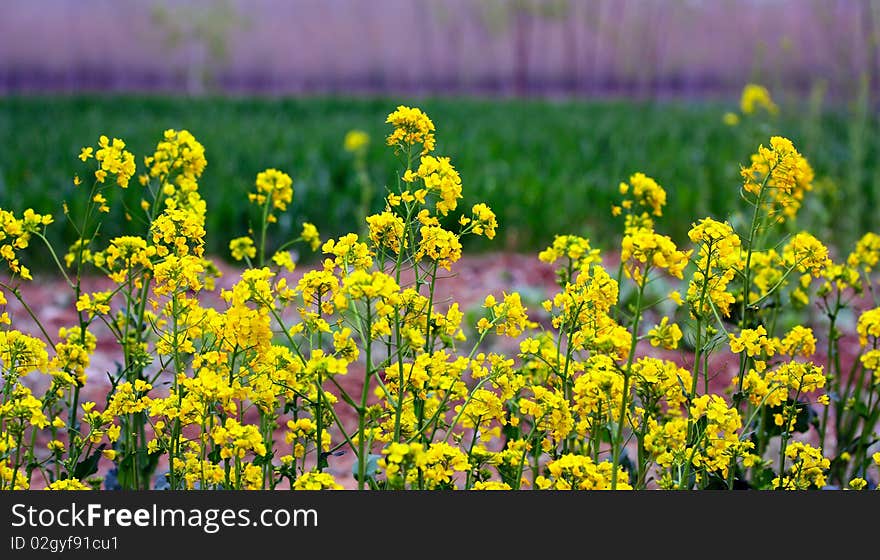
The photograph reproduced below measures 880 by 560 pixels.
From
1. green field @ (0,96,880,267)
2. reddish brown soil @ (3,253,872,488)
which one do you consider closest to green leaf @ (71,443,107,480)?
reddish brown soil @ (3,253,872,488)

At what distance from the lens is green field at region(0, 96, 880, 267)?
6.26 metres

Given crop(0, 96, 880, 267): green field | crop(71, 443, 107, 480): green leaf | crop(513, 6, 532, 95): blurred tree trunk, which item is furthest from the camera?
crop(513, 6, 532, 95): blurred tree trunk

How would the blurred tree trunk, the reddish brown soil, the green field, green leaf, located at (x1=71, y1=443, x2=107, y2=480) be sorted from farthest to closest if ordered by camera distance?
the blurred tree trunk, the green field, the reddish brown soil, green leaf, located at (x1=71, y1=443, x2=107, y2=480)

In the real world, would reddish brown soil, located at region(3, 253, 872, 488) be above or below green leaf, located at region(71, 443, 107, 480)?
above

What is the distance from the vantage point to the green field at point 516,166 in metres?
6.26

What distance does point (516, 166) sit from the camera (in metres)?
8.41

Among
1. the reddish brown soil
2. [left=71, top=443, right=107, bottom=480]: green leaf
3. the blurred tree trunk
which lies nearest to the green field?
the reddish brown soil

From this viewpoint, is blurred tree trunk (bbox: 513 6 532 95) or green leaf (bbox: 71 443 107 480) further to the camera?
blurred tree trunk (bbox: 513 6 532 95)

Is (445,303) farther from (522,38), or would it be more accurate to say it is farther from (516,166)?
(522,38)

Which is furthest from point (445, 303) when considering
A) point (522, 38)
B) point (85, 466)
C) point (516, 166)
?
point (522, 38)

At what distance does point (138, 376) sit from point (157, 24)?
33232 mm

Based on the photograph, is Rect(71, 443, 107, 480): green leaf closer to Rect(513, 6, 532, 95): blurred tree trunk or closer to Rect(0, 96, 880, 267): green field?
Rect(0, 96, 880, 267): green field

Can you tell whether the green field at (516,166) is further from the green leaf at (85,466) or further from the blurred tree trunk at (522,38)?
the blurred tree trunk at (522,38)

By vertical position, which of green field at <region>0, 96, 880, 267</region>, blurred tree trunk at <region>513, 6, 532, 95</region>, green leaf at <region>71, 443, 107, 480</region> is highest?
blurred tree trunk at <region>513, 6, 532, 95</region>
